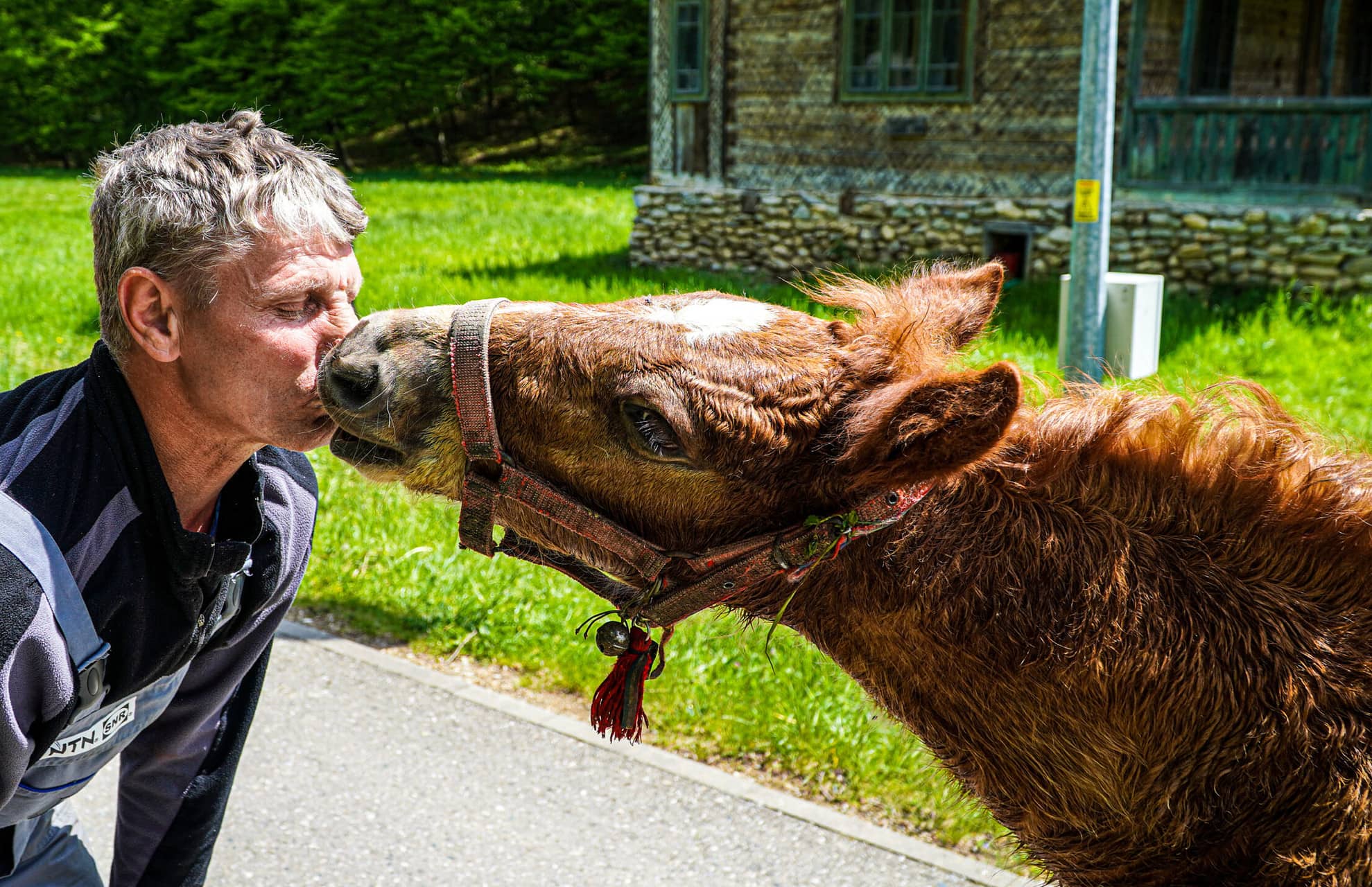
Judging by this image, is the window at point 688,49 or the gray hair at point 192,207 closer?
the gray hair at point 192,207

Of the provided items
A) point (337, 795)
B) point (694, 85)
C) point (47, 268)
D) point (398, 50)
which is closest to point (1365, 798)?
point (337, 795)

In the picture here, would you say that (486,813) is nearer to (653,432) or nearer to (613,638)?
(613,638)

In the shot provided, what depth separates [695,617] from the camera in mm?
2918

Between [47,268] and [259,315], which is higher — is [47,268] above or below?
below

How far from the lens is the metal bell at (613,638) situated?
2.35 meters

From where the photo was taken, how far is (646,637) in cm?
240

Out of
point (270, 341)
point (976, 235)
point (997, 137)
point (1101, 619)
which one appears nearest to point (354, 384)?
point (270, 341)

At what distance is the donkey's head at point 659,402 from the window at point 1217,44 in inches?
604

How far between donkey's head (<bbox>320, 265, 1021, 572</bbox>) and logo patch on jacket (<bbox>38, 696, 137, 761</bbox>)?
70 cm

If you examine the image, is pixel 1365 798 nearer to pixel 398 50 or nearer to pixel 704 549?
pixel 704 549

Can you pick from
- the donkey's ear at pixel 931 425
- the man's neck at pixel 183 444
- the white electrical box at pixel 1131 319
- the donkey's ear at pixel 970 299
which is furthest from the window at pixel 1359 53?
the man's neck at pixel 183 444

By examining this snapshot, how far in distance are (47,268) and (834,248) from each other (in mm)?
10946

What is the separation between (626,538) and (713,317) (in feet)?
1.54

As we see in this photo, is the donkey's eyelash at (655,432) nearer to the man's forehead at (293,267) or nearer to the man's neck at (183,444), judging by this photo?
the man's forehead at (293,267)
